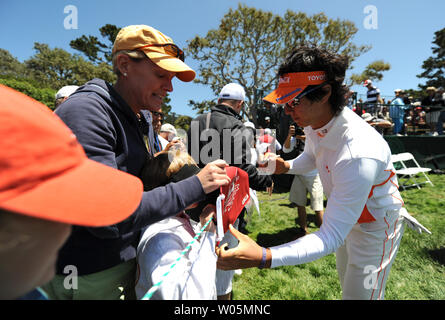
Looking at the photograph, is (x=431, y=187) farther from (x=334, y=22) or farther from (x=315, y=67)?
(x=334, y=22)

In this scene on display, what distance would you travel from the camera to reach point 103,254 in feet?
3.68

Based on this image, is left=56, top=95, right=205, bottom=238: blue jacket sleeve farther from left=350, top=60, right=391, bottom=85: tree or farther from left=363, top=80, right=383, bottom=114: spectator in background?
left=350, top=60, right=391, bottom=85: tree

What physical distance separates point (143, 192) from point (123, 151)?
0.93ft

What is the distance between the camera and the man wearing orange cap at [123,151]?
3.20ft

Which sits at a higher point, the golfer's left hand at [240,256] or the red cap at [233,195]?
the red cap at [233,195]

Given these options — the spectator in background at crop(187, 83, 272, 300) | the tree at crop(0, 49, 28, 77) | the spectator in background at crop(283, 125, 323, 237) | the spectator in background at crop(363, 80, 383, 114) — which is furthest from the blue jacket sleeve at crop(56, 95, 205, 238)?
the tree at crop(0, 49, 28, 77)

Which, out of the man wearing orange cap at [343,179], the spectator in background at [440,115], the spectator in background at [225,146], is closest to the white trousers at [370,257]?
the man wearing orange cap at [343,179]

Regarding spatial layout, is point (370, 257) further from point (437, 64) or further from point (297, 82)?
point (437, 64)

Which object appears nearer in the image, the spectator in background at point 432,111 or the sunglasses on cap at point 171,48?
the sunglasses on cap at point 171,48

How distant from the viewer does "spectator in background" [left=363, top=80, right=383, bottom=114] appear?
10.7m

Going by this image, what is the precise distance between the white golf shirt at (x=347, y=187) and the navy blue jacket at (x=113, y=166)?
77 cm

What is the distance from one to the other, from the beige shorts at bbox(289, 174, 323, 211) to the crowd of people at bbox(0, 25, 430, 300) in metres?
2.52

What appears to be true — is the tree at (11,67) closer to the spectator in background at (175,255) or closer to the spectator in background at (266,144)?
the spectator in background at (266,144)
